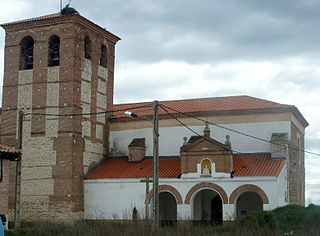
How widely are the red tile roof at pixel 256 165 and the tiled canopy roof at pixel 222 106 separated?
9.01 ft

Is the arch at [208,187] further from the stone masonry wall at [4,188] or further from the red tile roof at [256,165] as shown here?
the stone masonry wall at [4,188]

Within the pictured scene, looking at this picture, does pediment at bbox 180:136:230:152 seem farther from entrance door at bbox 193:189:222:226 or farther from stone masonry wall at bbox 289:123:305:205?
stone masonry wall at bbox 289:123:305:205

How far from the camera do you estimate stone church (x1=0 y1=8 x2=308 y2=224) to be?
99.0 ft

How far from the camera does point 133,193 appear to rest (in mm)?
31344

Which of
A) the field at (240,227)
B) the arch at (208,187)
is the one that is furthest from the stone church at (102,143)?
the field at (240,227)

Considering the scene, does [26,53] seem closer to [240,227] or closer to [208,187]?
[208,187]

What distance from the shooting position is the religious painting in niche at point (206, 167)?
29875 millimetres

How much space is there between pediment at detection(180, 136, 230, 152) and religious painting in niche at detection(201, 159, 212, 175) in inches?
24.0

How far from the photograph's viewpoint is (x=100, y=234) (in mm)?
19594

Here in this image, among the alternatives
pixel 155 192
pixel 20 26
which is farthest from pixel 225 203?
pixel 20 26

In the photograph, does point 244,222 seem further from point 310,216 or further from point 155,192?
point 155,192

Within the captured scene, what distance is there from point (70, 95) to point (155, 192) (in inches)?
502

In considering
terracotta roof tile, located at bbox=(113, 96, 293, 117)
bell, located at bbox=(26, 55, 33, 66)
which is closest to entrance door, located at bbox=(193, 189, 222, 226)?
terracotta roof tile, located at bbox=(113, 96, 293, 117)

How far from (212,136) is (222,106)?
6.69 feet
